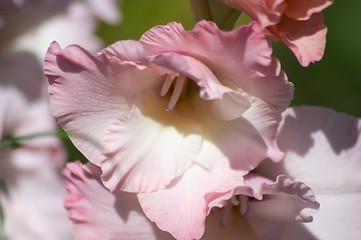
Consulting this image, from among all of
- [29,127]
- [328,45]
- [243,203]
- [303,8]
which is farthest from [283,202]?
[328,45]

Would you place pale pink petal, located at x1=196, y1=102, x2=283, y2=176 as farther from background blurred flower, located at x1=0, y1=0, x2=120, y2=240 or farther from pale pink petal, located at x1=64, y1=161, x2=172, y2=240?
background blurred flower, located at x1=0, y1=0, x2=120, y2=240

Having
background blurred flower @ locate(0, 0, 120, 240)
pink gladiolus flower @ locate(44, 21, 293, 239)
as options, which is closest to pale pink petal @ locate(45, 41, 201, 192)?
pink gladiolus flower @ locate(44, 21, 293, 239)

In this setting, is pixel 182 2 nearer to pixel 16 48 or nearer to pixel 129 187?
pixel 16 48

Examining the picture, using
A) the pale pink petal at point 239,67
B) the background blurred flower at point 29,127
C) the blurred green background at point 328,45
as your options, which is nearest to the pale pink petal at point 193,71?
the pale pink petal at point 239,67

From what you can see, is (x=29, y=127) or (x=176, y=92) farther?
(x=29, y=127)

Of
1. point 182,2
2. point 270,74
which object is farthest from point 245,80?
point 182,2

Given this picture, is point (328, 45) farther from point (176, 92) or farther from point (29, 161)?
point (176, 92)

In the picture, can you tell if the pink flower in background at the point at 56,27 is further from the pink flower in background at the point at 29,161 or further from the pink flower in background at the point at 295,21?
the pink flower in background at the point at 295,21
